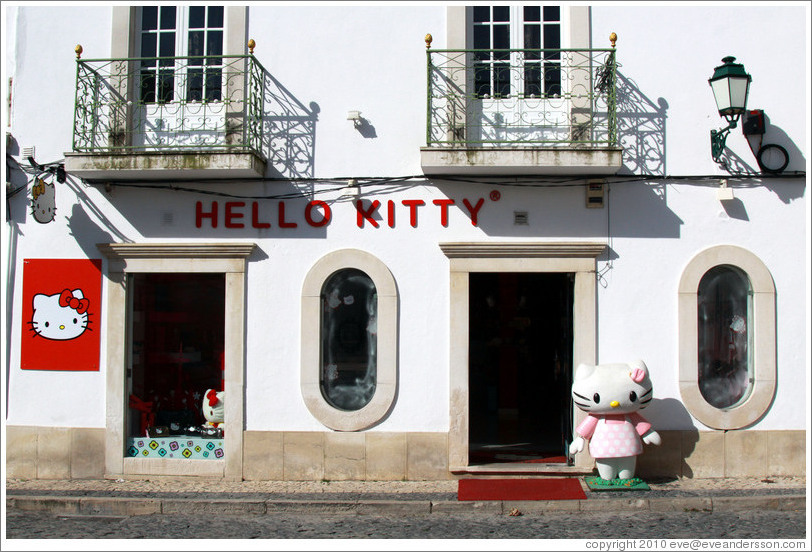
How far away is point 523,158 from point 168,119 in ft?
14.1

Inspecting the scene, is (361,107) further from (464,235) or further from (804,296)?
(804,296)

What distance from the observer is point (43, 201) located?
8.60 meters

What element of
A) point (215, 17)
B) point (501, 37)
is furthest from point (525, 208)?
point (215, 17)

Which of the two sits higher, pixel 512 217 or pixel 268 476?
pixel 512 217

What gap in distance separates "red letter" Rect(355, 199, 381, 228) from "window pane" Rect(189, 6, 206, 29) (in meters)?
2.93

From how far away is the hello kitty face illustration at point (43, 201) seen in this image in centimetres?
848

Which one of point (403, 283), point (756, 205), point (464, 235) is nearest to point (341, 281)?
point (403, 283)

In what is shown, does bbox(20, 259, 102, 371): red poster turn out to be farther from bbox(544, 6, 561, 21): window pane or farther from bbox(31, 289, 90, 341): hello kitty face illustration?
bbox(544, 6, 561, 21): window pane

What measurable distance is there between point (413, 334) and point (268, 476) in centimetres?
237

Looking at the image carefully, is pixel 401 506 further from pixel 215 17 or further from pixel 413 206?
pixel 215 17

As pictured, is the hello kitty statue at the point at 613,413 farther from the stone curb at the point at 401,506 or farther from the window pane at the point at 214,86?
the window pane at the point at 214,86

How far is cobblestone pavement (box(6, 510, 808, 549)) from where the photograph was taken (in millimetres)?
7016

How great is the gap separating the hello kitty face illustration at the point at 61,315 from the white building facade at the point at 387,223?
4cm

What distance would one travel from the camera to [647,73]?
28.8 ft
